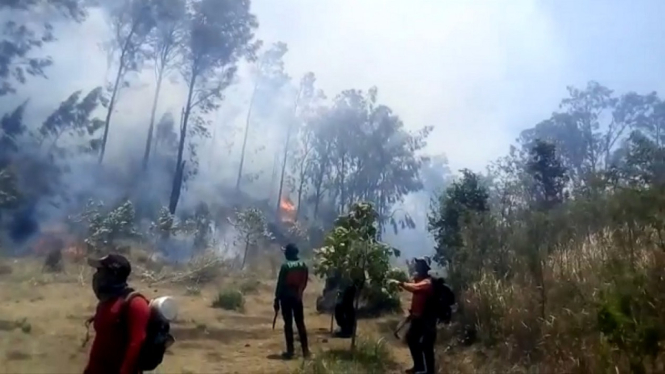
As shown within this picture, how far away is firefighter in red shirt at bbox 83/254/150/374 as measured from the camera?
3641 mm

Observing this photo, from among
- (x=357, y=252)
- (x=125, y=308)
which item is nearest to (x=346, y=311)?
(x=357, y=252)

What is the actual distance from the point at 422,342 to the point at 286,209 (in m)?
30.4

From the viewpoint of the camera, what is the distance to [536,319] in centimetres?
814

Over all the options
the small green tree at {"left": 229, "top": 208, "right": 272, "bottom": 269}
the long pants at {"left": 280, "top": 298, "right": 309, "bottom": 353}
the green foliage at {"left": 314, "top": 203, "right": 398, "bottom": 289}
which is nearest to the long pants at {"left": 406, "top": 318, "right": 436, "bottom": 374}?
the long pants at {"left": 280, "top": 298, "right": 309, "bottom": 353}

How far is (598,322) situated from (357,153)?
33.5 meters

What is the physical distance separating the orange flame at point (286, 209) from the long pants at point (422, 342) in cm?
2827

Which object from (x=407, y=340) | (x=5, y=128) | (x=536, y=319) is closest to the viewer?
(x=407, y=340)

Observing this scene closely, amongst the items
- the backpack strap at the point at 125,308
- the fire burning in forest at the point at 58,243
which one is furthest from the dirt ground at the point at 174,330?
the backpack strap at the point at 125,308

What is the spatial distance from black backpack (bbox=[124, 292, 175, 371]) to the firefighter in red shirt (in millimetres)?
40

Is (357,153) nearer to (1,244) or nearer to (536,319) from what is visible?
(1,244)

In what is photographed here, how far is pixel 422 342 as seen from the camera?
7.28 m

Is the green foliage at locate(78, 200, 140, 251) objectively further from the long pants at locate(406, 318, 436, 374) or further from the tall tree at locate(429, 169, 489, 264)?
the long pants at locate(406, 318, 436, 374)

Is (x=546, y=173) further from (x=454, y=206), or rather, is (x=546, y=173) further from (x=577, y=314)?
(x=577, y=314)

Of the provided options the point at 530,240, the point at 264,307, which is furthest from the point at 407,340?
the point at 264,307
